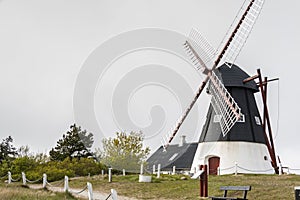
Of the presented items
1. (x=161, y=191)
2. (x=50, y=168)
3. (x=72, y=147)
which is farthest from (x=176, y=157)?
(x=161, y=191)

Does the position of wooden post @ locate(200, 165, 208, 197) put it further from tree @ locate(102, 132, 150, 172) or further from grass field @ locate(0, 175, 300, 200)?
tree @ locate(102, 132, 150, 172)

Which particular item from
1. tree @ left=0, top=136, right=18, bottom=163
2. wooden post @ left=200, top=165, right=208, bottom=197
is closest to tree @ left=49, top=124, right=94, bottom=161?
tree @ left=0, top=136, right=18, bottom=163

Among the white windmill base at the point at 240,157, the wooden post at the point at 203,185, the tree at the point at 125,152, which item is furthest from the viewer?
the tree at the point at 125,152

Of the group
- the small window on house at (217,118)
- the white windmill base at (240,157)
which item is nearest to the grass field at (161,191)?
the white windmill base at (240,157)

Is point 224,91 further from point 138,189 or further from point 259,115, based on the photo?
point 138,189

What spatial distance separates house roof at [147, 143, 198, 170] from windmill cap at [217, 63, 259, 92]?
9.37m

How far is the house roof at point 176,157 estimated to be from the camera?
3084cm

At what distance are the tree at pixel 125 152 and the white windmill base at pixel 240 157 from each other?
586cm

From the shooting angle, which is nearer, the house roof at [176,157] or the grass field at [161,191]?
the grass field at [161,191]

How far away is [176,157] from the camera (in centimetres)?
3250

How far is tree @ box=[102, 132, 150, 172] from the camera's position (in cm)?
2659

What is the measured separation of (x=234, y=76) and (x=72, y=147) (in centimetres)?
1727

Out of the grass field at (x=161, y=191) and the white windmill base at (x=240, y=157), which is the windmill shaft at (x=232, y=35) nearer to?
the white windmill base at (x=240, y=157)

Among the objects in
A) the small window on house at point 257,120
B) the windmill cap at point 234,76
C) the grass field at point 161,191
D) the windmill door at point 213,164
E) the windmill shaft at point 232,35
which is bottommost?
the grass field at point 161,191
